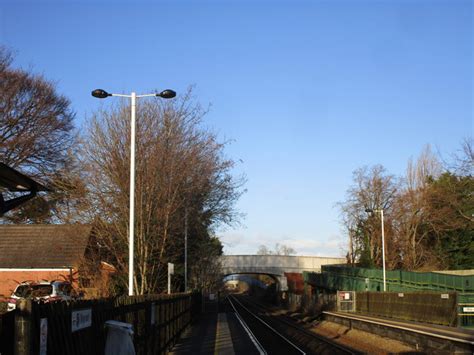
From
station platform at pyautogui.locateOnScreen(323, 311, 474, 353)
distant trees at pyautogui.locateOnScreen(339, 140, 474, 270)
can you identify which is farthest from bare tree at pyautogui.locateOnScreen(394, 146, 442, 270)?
station platform at pyautogui.locateOnScreen(323, 311, 474, 353)

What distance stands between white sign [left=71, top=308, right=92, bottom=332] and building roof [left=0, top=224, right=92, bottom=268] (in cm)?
2620

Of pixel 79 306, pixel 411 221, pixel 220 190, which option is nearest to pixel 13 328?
pixel 79 306

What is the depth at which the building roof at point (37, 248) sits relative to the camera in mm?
36219

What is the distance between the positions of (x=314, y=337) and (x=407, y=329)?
6.65m

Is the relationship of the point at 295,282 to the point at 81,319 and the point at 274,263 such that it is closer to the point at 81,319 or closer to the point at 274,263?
the point at 274,263

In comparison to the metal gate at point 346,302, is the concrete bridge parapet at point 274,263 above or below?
above

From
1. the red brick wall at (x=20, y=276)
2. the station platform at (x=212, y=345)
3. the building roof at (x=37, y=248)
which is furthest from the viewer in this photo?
the building roof at (x=37, y=248)

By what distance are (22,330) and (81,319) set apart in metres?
1.92

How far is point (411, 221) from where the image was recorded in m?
A: 68.8

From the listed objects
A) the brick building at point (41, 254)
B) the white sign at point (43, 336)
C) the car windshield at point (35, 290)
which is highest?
the brick building at point (41, 254)

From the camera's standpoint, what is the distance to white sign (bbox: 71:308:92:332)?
24.4 feet

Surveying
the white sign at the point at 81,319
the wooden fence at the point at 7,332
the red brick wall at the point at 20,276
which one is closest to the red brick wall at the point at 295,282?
the red brick wall at the point at 20,276

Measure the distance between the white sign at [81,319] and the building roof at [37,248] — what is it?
1031 inches

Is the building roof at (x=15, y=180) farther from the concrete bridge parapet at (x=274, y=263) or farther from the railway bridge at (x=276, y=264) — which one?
the concrete bridge parapet at (x=274, y=263)
